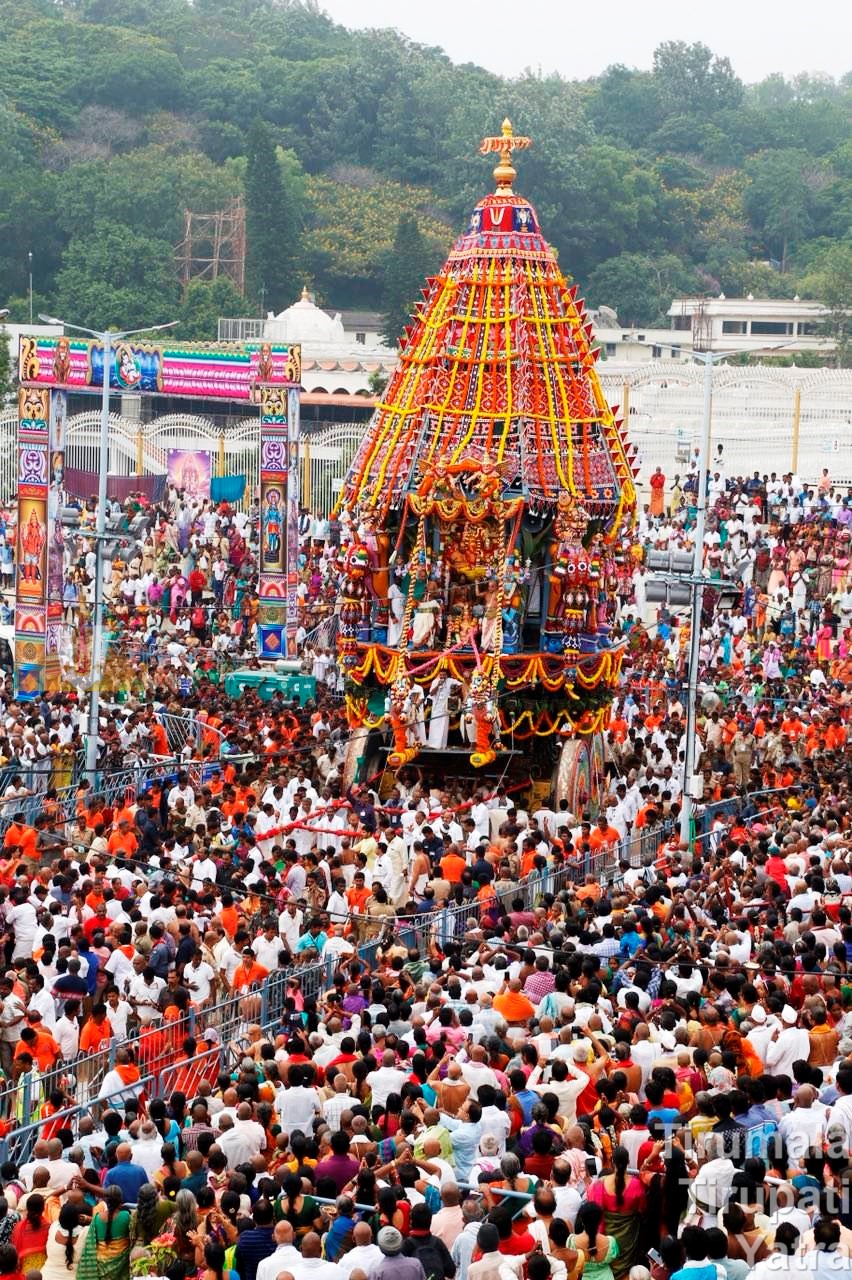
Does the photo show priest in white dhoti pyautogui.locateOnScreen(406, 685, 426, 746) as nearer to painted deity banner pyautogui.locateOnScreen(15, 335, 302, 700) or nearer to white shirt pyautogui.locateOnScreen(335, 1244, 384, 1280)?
painted deity banner pyautogui.locateOnScreen(15, 335, 302, 700)

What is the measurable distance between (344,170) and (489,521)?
193 feet

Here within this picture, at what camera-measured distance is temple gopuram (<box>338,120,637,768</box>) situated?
80.4ft

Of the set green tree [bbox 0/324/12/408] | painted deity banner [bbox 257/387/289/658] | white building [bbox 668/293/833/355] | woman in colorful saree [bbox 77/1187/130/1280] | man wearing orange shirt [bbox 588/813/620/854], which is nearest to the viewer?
woman in colorful saree [bbox 77/1187/130/1280]

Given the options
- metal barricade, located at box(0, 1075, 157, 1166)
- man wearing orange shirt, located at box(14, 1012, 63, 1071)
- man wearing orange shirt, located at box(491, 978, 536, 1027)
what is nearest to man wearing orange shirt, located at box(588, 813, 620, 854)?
man wearing orange shirt, located at box(491, 978, 536, 1027)

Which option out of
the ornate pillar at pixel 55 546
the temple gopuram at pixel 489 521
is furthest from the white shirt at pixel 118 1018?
the ornate pillar at pixel 55 546

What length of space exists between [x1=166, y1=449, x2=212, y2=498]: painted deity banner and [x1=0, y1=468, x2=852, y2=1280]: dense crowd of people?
1354cm

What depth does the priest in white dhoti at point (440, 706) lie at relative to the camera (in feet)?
80.4

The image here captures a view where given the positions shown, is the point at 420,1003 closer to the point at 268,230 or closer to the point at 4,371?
the point at 4,371

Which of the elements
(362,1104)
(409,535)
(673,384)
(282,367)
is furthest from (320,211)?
(362,1104)

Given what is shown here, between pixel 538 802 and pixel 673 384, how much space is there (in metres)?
24.4

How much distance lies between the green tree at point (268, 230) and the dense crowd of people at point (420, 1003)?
42.8m

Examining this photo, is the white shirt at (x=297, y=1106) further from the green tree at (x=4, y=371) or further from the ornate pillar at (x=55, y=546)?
the green tree at (x=4, y=371)

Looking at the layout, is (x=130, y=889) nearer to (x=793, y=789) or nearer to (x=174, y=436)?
(x=793, y=789)

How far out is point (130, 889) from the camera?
62.8 feet
